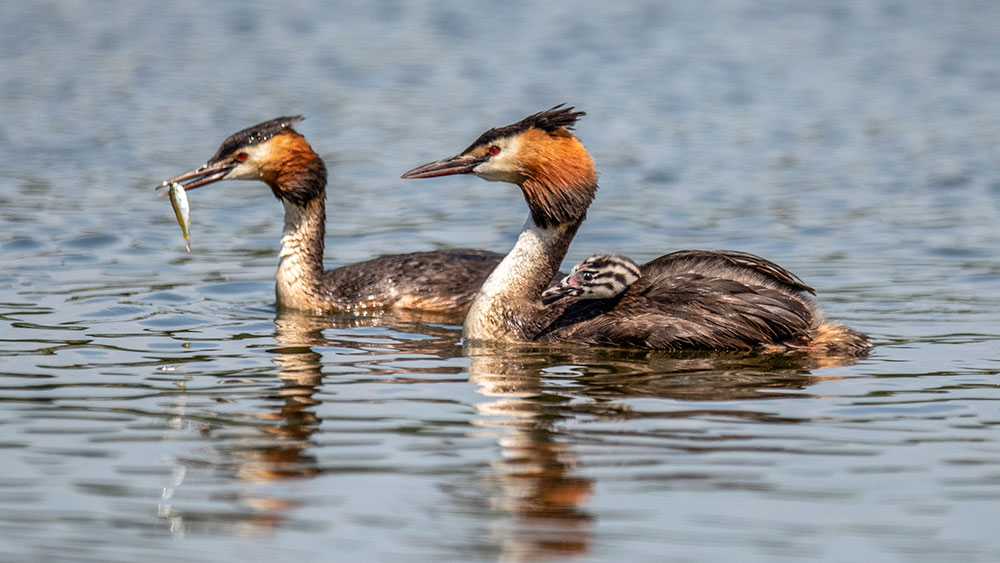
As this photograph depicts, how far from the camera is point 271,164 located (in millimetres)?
10508

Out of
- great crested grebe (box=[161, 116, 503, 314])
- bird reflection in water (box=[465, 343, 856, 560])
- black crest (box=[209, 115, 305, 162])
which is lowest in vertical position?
bird reflection in water (box=[465, 343, 856, 560])

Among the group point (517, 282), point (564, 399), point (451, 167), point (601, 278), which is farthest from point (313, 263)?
point (564, 399)

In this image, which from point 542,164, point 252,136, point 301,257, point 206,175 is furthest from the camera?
point 301,257

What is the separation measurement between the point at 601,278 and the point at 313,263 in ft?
9.30

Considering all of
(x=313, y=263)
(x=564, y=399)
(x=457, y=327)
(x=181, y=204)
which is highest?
(x=181, y=204)

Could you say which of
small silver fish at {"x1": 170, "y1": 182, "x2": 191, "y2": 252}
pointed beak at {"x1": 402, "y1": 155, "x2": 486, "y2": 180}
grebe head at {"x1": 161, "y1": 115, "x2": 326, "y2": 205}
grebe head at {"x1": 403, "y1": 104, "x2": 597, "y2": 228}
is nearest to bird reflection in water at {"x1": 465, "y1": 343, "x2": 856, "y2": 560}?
grebe head at {"x1": 403, "y1": 104, "x2": 597, "y2": 228}

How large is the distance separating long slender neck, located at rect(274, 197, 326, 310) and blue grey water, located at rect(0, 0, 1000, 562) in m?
0.25

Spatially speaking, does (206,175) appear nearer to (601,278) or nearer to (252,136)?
(252,136)

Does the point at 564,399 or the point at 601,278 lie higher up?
the point at 601,278

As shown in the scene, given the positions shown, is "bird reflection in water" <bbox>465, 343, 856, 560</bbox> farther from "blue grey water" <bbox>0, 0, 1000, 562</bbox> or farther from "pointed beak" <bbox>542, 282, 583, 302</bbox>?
"pointed beak" <bbox>542, 282, 583, 302</bbox>

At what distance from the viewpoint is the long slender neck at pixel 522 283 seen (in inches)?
360

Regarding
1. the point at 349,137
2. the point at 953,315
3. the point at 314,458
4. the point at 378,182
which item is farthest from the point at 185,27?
the point at 314,458

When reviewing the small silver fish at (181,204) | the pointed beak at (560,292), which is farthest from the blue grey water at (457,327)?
the small silver fish at (181,204)

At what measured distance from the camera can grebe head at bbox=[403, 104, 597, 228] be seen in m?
8.99
